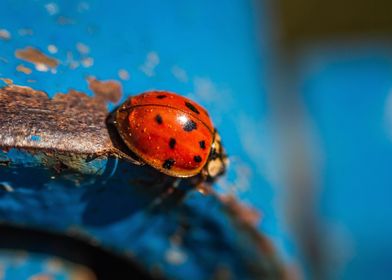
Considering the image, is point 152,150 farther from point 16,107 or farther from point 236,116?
point 236,116

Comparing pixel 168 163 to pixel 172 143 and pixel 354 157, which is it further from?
pixel 354 157

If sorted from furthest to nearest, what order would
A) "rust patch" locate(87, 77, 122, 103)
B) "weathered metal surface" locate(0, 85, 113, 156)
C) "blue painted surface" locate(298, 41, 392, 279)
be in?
"blue painted surface" locate(298, 41, 392, 279) → "rust patch" locate(87, 77, 122, 103) → "weathered metal surface" locate(0, 85, 113, 156)

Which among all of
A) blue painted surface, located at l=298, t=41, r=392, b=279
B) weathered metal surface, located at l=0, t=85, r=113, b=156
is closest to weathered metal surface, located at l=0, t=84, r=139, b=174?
weathered metal surface, located at l=0, t=85, r=113, b=156

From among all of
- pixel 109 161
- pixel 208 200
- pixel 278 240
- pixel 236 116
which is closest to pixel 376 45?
pixel 236 116

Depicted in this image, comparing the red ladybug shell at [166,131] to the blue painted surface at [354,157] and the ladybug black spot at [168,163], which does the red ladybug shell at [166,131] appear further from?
the blue painted surface at [354,157]

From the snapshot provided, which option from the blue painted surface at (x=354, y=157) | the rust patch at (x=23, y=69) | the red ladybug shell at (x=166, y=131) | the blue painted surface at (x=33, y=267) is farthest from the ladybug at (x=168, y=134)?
the blue painted surface at (x=354, y=157)

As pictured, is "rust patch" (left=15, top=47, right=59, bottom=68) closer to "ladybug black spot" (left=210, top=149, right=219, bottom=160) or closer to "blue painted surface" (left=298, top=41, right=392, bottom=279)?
"ladybug black spot" (left=210, top=149, right=219, bottom=160)

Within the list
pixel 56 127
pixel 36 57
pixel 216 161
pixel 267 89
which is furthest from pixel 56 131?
pixel 267 89

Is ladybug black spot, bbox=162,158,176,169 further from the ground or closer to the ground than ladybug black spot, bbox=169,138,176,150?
closer to the ground
